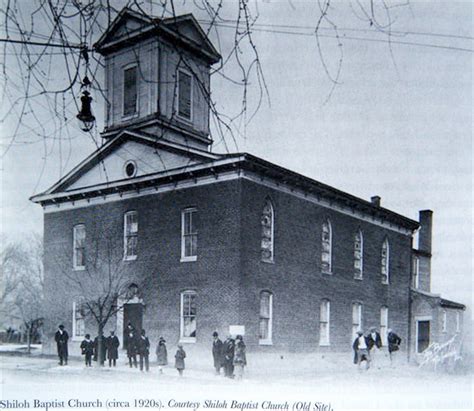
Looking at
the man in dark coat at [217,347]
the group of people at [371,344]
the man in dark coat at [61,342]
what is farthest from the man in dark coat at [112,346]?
the group of people at [371,344]

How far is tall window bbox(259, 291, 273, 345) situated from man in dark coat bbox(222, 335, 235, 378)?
3.43 feet

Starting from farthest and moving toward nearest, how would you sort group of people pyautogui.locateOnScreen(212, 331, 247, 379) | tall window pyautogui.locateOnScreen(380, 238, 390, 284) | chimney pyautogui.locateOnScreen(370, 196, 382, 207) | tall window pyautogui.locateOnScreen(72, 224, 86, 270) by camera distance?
tall window pyautogui.locateOnScreen(380, 238, 390, 284) < tall window pyautogui.locateOnScreen(72, 224, 86, 270) < group of people pyautogui.locateOnScreen(212, 331, 247, 379) < chimney pyautogui.locateOnScreen(370, 196, 382, 207)

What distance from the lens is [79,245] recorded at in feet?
44.6

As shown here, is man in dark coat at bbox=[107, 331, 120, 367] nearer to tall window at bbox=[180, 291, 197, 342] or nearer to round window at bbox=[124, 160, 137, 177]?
tall window at bbox=[180, 291, 197, 342]

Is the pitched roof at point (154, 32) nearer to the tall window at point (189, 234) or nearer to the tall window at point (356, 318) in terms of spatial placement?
the tall window at point (189, 234)

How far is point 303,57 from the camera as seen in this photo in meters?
7.60

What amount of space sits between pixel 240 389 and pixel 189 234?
6401 mm

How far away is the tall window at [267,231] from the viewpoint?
42.8 feet

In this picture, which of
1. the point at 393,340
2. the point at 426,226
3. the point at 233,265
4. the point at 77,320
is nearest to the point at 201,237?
the point at 233,265

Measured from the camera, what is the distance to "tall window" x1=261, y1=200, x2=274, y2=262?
13.1 meters

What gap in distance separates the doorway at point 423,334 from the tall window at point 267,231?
341 cm

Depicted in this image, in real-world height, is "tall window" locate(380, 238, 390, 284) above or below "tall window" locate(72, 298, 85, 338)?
above

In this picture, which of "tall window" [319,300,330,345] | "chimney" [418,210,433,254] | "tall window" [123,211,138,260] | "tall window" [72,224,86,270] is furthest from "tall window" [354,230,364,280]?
"tall window" [72,224,86,270]

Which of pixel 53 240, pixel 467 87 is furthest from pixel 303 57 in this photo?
pixel 53 240
